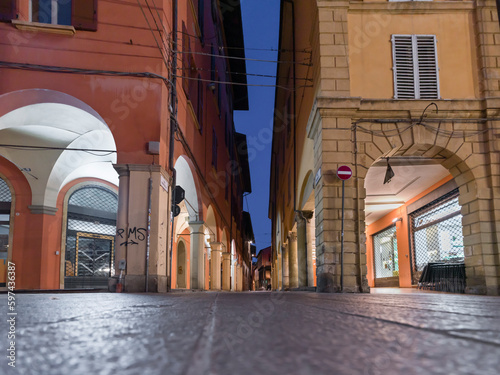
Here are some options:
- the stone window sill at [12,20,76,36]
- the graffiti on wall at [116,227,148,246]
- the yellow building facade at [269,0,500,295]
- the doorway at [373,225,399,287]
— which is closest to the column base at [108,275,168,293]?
the graffiti on wall at [116,227,148,246]

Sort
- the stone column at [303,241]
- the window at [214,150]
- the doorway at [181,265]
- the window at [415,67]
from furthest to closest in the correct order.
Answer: the doorway at [181,265]
the window at [214,150]
the stone column at [303,241]
the window at [415,67]

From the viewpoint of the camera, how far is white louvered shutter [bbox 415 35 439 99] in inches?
398

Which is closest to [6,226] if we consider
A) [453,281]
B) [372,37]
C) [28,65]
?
[28,65]

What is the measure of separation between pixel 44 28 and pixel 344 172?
6.35 m

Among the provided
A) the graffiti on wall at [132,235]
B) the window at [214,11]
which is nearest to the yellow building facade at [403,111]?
the graffiti on wall at [132,235]

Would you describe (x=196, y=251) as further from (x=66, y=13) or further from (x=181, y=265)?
(x=66, y=13)

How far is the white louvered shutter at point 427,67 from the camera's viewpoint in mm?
10102

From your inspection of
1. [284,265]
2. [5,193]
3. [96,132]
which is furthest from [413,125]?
[284,265]

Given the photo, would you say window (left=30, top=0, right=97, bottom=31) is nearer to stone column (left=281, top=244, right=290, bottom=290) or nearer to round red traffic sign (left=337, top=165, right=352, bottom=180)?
round red traffic sign (left=337, top=165, right=352, bottom=180)

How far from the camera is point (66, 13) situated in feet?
30.9

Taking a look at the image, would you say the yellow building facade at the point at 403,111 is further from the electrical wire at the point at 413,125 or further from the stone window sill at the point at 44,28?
the stone window sill at the point at 44,28

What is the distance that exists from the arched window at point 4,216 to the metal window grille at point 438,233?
11.8 metres

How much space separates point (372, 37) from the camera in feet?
33.7

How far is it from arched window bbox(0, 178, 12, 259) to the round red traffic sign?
9.14m
